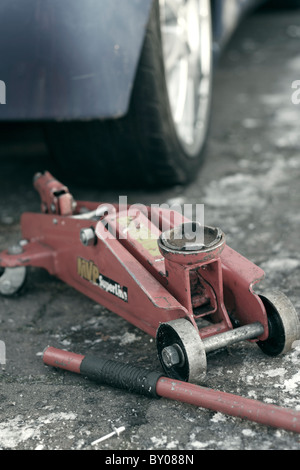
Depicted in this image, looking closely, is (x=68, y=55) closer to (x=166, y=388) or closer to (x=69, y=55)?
(x=69, y=55)

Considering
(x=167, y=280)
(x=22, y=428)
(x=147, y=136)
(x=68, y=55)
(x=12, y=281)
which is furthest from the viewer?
(x=147, y=136)

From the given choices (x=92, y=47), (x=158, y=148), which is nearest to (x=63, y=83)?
(x=92, y=47)

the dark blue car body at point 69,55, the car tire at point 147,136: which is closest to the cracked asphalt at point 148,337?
the car tire at point 147,136

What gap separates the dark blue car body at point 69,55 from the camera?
2189 millimetres

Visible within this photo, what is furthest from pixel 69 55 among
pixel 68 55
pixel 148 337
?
pixel 148 337

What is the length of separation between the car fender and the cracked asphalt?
716mm

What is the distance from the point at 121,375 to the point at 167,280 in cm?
34

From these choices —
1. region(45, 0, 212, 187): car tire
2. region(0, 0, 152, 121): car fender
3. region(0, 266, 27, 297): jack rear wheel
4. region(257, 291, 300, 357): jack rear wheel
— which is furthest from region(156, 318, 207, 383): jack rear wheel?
region(45, 0, 212, 187): car tire

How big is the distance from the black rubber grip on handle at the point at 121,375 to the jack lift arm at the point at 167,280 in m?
0.04

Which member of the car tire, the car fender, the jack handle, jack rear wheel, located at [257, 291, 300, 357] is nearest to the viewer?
the jack handle

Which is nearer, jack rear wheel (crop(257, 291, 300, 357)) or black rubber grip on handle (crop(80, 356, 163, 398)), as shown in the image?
black rubber grip on handle (crop(80, 356, 163, 398))

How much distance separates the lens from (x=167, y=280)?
1.99m

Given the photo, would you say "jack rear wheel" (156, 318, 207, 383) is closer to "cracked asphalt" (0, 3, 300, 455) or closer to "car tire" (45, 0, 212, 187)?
"cracked asphalt" (0, 3, 300, 455)

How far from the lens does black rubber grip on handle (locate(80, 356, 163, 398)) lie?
1775 millimetres
